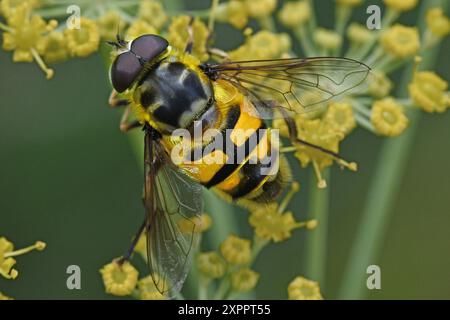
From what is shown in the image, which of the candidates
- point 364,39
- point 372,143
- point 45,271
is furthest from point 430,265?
point 45,271

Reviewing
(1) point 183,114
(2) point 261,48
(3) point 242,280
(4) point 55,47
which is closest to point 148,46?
(1) point 183,114

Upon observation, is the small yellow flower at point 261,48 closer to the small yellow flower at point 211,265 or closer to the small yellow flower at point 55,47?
the small yellow flower at point 55,47

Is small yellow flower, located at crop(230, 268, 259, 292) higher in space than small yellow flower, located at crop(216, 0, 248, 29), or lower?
lower

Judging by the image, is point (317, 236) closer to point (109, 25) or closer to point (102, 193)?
point (109, 25)

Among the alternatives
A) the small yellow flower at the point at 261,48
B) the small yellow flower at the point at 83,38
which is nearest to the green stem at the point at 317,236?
the small yellow flower at the point at 261,48

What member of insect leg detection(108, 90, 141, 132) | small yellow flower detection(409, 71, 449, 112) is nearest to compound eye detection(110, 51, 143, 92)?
insect leg detection(108, 90, 141, 132)

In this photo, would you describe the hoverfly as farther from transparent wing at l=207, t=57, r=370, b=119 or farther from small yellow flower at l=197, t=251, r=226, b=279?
small yellow flower at l=197, t=251, r=226, b=279

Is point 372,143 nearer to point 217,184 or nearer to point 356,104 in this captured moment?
point 356,104
